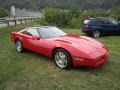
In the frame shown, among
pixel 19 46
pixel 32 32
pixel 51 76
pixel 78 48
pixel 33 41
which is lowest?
pixel 51 76

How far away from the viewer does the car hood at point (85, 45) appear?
7.07 m

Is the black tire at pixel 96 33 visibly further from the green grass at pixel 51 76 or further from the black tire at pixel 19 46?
the black tire at pixel 19 46

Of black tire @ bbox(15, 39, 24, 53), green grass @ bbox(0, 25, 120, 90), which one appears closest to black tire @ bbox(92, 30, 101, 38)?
green grass @ bbox(0, 25, 120, 90)

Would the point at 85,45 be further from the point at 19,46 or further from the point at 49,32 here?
the point at 19,46

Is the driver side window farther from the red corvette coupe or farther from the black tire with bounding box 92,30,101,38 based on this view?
the black tire with bounding box 92,30,101,38

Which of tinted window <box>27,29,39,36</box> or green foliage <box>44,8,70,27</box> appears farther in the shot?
green foliage <box>44,8,70,27</box>

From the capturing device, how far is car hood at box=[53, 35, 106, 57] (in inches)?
279

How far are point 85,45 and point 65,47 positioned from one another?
2.27 ft

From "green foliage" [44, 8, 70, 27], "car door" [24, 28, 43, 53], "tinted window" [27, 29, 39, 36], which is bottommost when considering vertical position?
"green foliage" [44, 8, 70, 27]

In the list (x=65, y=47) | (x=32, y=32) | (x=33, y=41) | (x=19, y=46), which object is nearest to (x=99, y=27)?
(x=19, y=46)

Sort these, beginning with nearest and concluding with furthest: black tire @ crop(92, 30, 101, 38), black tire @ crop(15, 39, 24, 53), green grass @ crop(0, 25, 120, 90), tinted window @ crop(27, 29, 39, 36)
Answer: green grass @ crop(0, 25, 120, 90) < tinted window @ crop(27, 29, 39, 36) < black tire @ crop(15, 39, 24, 53) < black tire @ crop(92, 30, 101, 38)

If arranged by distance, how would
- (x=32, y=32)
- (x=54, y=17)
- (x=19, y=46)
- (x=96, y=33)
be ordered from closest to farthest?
(x=32, y=32)
(x=19, y=46)
(x=96, y=33)
(x=54, y=17)

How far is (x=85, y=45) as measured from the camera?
7.43 m

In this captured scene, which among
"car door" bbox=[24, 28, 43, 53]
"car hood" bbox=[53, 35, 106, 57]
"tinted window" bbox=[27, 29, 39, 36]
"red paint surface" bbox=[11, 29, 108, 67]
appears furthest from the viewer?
"tinted window" bbox=[27, 29, 39, 36]
